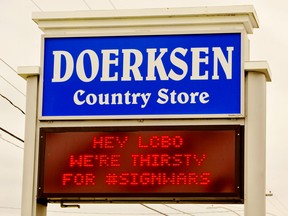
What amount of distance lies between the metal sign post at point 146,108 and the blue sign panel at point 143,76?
0.05 feet

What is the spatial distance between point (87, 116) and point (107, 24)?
1420 mm

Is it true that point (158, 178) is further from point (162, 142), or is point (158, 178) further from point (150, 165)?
point (162, 142)

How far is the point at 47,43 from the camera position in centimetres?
1394

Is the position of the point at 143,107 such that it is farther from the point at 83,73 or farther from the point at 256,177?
the point at 256,177

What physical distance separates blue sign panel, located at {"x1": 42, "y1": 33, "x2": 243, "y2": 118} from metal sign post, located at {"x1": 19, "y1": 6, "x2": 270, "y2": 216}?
1 centimetres

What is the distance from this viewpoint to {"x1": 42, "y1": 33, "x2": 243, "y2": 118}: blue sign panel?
13.3 metres

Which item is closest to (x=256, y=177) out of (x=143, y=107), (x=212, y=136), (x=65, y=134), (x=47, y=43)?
(x=212, y=136)

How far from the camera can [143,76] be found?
13.5 meters

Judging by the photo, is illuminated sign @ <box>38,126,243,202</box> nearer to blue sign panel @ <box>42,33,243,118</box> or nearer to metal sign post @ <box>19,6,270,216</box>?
metal sign post @ <box>19,6,270,216</box>

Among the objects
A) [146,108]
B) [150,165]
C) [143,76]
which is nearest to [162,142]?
[150,165]

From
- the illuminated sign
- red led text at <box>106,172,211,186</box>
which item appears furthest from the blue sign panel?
red led text at <box>106,172,211,186</box>

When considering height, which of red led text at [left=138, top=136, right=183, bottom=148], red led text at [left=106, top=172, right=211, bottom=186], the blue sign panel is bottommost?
red led text at [left=106, top=172, right=211, bottom=186]

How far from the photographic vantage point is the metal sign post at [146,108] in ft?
41.8

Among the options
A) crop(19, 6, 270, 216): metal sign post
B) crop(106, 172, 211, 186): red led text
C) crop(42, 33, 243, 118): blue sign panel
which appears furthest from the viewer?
crop(42, 33, 243, 118): blue sign panel
